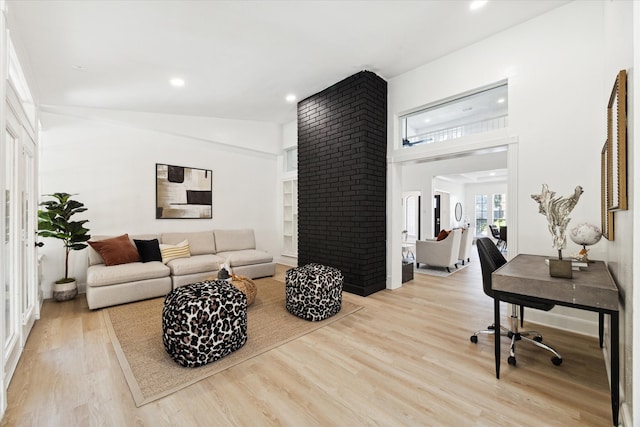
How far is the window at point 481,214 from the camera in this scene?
1184 cm

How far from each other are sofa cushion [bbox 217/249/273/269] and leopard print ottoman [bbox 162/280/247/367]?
2145mm

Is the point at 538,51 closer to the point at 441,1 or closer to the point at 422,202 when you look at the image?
the point at 441,1

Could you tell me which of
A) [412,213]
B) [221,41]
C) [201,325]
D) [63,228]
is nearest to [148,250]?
[63,228]

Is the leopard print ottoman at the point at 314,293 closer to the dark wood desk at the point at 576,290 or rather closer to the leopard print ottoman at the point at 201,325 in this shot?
the leopard print ottoman at the point at 201,325

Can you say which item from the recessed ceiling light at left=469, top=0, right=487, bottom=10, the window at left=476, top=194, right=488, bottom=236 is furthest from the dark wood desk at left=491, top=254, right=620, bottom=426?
the window at left=476, top=194, right=488, bottom=236

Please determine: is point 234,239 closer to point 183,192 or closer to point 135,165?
point 183,192

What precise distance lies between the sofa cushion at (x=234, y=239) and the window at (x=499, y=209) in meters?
10.5

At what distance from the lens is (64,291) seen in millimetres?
3555

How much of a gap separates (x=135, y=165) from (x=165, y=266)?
1.87 metres

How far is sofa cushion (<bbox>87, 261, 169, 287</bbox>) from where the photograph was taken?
332cm

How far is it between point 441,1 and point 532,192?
7.08 ft

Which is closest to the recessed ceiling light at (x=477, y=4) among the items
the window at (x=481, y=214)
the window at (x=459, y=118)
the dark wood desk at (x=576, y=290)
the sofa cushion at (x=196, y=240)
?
the window at (x=459, y=118)

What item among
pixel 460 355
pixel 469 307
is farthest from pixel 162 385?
pixel 469 307

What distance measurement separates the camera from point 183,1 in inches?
89.6
